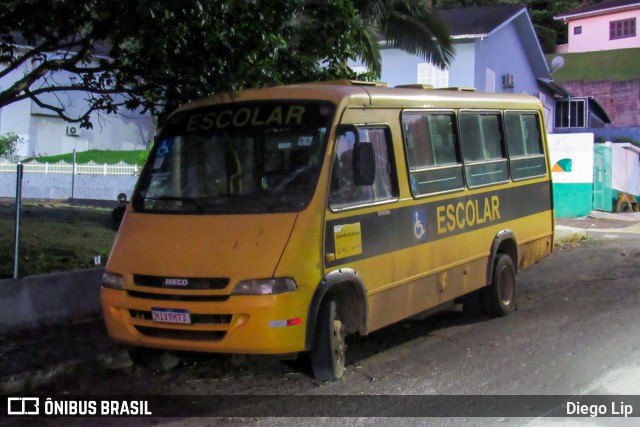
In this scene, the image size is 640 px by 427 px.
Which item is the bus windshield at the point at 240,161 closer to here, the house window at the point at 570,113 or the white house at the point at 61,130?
the white house at the point at 61,130

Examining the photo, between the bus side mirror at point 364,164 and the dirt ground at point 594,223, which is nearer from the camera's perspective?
the bus side mirror at point 364,164

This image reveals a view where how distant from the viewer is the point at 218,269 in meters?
6.35

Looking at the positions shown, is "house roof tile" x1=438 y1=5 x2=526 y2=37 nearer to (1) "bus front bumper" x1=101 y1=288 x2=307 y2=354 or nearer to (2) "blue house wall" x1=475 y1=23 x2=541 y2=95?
(2) "blue house wall" x1=475 y1=23 x2=541 y2=95

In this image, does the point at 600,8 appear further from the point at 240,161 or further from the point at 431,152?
the point at 240,161

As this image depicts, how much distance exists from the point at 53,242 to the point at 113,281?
4518mm

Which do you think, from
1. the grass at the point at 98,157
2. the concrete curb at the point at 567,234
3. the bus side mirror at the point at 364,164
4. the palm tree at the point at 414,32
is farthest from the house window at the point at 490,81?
the bus side mirror at the point at 364,164

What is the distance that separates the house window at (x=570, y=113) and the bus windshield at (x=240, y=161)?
34.3m

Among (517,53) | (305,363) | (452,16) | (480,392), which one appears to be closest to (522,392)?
(480,392)

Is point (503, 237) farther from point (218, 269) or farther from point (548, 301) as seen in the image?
point (218, 269)

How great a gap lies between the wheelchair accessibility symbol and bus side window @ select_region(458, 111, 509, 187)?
125cm

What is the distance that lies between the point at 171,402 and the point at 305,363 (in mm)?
1214

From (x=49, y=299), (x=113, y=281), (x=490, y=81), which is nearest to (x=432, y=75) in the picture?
(x=490, y=81)

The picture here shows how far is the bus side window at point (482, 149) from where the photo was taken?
9.21 metres

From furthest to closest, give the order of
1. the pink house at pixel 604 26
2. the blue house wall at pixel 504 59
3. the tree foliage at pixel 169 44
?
the pink house at pixel 604 26, the blue house wall at pixel 504 59, the tree foliage at pixel 169 44
